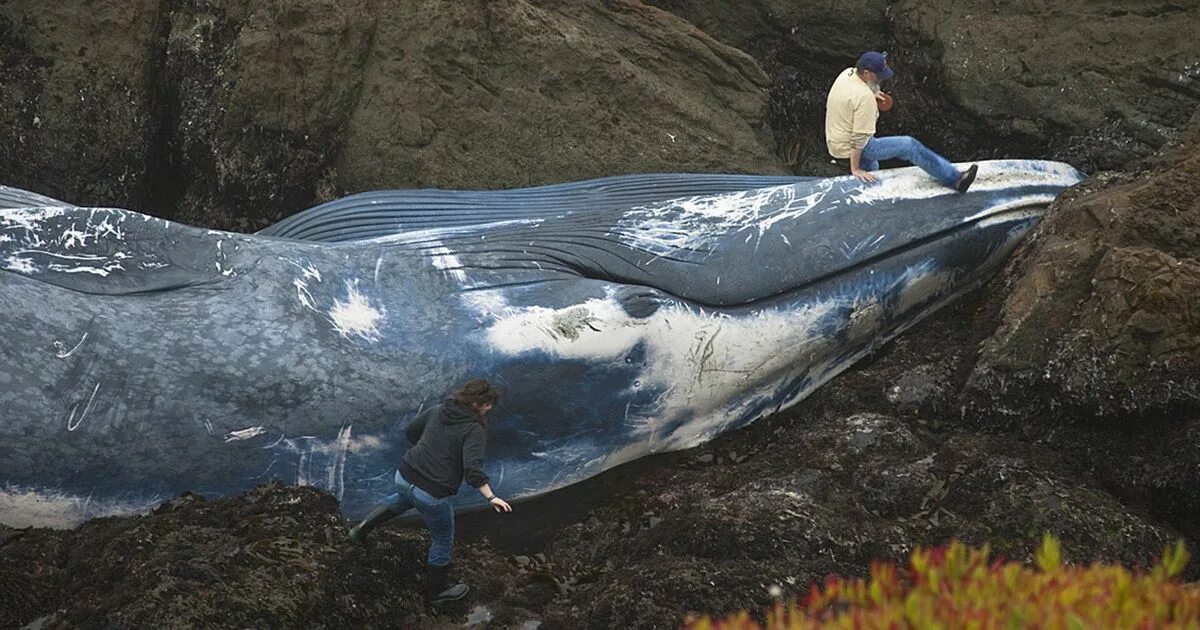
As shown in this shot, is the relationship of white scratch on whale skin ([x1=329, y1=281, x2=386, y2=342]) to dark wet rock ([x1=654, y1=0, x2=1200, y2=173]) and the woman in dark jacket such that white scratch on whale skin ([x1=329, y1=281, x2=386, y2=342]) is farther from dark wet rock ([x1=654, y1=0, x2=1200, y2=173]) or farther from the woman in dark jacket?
dark wet rock ([x1=654, y1=0, x2=1200, y2=173])

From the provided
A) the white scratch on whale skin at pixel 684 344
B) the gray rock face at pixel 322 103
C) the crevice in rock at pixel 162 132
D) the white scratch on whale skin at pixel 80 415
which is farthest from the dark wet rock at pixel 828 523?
the crevice in rock at pixel 162 132

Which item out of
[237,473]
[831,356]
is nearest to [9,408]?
[237,473]

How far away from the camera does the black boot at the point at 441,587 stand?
6934 mm

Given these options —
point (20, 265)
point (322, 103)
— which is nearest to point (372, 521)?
point (20, 265)

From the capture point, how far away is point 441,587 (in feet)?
22.9

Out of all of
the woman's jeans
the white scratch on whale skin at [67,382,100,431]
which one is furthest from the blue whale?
the woman's jeans

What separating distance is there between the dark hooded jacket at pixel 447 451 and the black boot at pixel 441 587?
356mm

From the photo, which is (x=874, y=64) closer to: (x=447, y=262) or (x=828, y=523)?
(x=447, y=262)

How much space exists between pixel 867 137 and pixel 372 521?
4089mm

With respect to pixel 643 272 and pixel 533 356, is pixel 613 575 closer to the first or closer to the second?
pixel 533 356

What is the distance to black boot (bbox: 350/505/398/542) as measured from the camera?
280 inches

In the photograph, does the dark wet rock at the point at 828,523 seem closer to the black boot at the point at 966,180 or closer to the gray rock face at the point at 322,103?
the black boot at the point at 966,180

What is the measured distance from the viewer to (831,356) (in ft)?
29.4

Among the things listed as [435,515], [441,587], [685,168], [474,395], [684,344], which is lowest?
[441,587]
